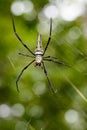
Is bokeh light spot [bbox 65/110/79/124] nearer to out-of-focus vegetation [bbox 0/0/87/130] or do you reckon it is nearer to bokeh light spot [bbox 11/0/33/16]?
out-of-focus vegetation [bbox 0/0/87/130]

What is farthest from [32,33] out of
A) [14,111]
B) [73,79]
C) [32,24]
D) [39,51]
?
[39,51]

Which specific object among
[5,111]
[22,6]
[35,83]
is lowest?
[5,111]

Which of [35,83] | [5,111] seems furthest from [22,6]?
[5,111]

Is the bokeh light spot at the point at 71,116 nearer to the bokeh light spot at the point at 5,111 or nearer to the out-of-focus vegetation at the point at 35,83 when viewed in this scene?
the out-of-focus vegetation at the point at 35,83

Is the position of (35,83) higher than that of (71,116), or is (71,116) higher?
(35,83)

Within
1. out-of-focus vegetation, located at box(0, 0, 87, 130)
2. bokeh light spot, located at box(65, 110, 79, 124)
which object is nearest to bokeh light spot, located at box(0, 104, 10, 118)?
out-of-focus vegetation, located at box(0, 0, 87, 130)

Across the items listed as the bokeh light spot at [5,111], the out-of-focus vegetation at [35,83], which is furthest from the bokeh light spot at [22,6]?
the bokeh light spot at [5,111]

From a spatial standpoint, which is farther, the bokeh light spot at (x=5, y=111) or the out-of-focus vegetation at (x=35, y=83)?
the bokeh light spot at (x=5, y=111)

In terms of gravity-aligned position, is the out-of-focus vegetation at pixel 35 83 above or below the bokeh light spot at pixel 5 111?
above

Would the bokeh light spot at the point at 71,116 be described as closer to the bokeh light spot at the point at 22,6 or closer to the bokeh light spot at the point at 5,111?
the bokeh light spot at the point at 5,111

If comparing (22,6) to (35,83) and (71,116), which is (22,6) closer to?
(35,83)

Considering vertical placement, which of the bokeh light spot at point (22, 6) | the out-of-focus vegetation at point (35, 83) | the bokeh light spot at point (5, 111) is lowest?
the bokeh light spot at point (5, 111)
